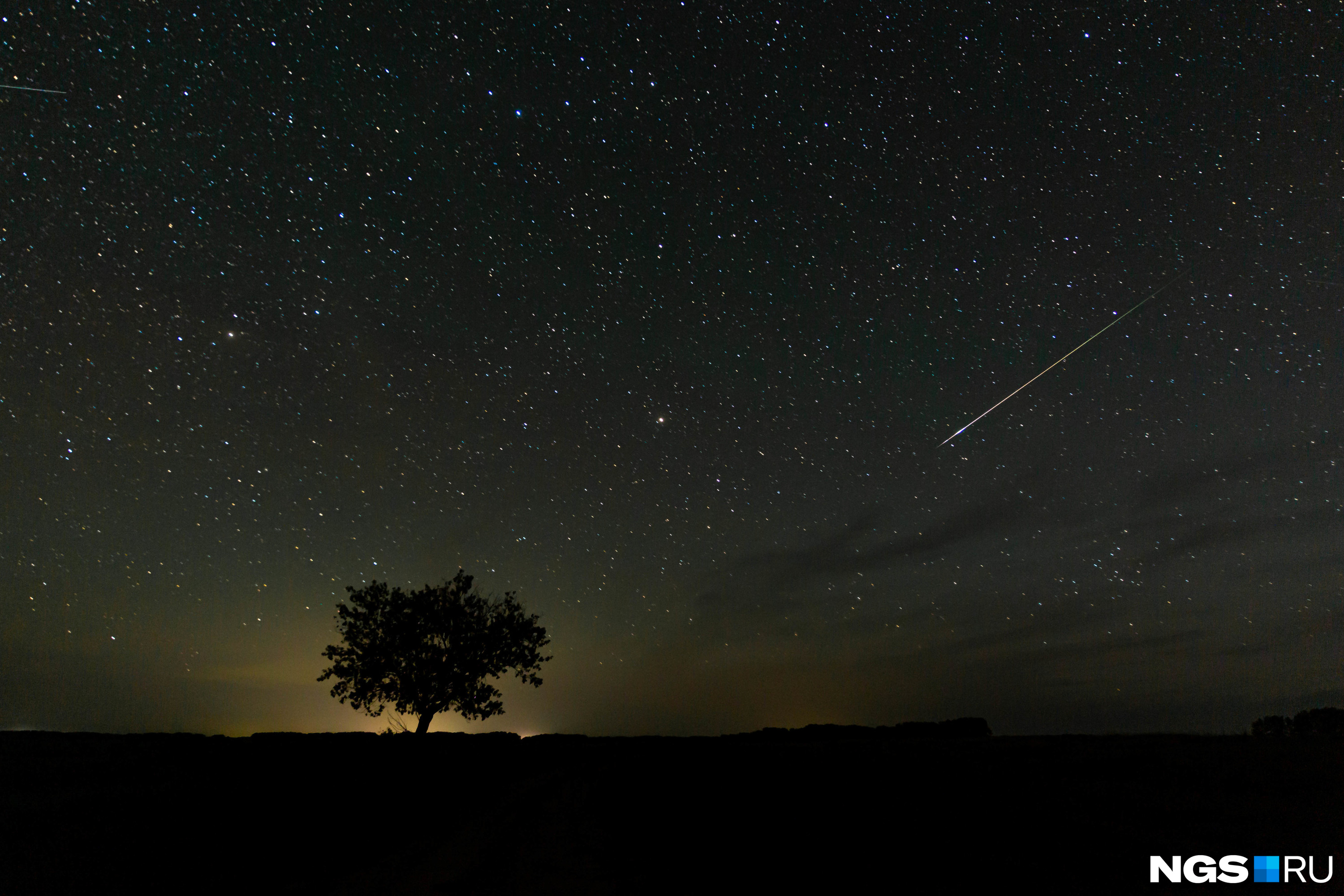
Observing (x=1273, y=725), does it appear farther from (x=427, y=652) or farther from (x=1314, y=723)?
(x=427, y=652)

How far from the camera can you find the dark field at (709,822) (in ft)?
29.9

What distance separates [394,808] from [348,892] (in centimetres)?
728

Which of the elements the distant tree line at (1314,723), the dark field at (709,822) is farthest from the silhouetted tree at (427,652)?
the distant tree line at (1314,723)

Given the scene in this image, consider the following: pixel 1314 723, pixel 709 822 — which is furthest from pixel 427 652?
pixel 1314 723

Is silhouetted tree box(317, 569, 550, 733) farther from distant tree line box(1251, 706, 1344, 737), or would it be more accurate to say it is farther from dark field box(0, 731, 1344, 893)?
distant tree line box(1251, 706, 1344, 737)

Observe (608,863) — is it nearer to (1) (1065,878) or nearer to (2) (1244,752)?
(1) (1065,878)

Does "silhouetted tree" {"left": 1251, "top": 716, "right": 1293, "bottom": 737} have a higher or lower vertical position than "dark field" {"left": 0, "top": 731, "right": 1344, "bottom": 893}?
lower

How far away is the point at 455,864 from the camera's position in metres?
10.1

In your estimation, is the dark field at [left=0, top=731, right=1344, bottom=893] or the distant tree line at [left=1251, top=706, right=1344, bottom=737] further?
→ the distant tree line at [left=1251, top=706, right=1344, bottom=737]

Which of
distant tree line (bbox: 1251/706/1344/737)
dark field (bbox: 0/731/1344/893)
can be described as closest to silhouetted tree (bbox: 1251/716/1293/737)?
distant tree line (bbox: 1251/706/1344/737)

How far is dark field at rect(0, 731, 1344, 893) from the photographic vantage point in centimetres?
911

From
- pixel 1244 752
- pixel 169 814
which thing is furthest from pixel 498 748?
pixel 1244 752

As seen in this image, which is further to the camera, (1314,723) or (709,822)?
(1314,723)

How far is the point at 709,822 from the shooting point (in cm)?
1248
